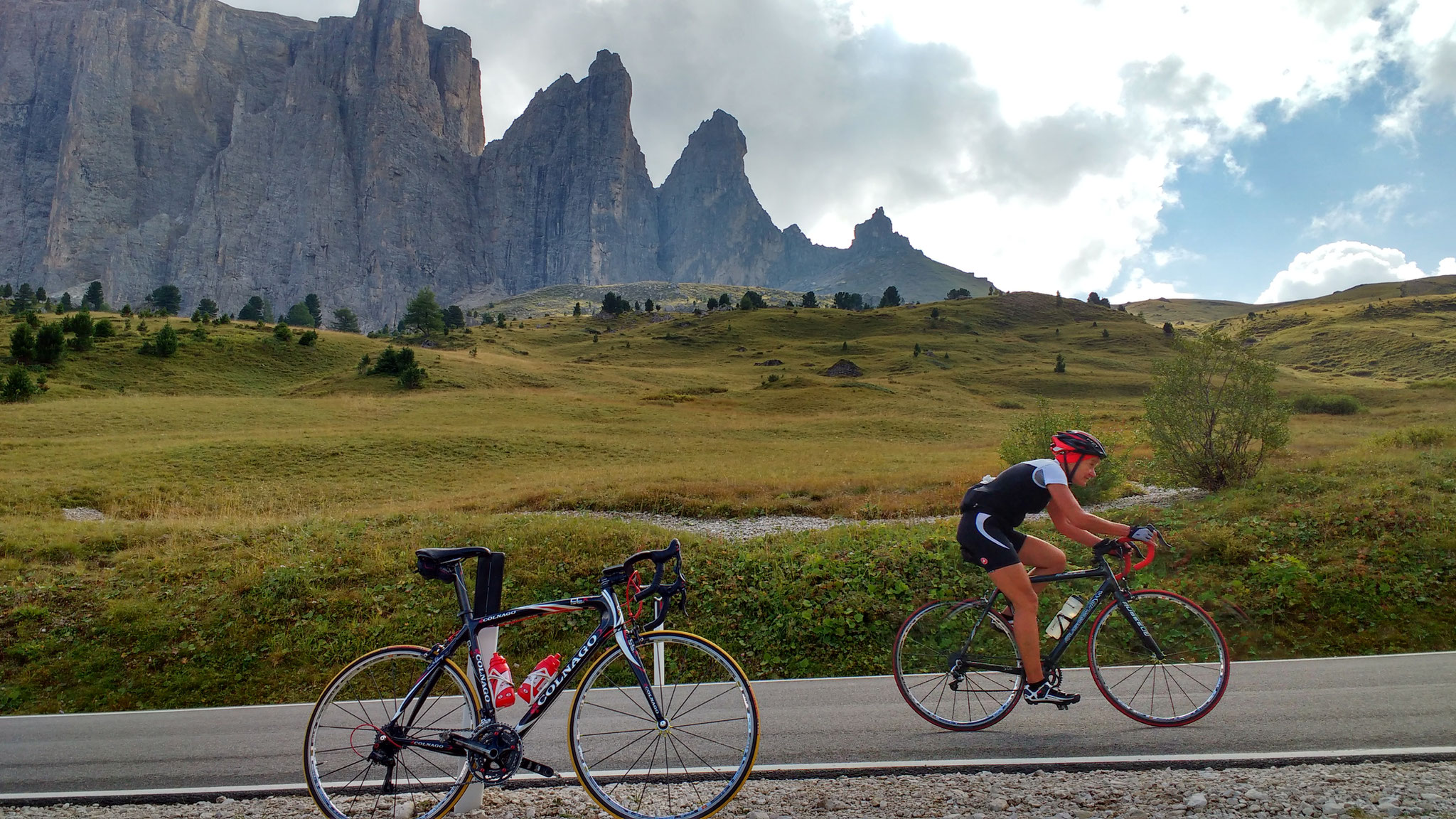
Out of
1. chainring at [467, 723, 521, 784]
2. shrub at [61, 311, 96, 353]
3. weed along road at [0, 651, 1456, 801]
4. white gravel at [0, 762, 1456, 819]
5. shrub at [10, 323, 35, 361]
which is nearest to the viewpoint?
white gravel at [0, 762, 1456, 819]

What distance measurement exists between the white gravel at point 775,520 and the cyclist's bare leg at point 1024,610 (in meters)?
13.5

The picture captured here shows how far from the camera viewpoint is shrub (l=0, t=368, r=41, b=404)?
1875 inches

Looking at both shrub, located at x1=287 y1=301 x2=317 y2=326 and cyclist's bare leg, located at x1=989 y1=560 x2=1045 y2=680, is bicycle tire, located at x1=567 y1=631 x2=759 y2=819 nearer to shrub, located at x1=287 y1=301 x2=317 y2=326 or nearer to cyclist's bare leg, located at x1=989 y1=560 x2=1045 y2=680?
cyclist's bare leg, located at x1=989 y1=560 x2=1045 y2=680

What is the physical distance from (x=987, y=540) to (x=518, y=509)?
21552 millimetres

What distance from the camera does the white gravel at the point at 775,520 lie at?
21.1m

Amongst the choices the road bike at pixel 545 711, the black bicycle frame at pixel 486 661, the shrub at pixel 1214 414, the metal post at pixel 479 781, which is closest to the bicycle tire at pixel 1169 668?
the road bike at pixel 545 711

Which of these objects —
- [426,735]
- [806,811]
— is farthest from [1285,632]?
[426,735]

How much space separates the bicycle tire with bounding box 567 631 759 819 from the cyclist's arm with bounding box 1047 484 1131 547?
332 cm

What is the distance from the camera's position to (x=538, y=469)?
3625 centimetres

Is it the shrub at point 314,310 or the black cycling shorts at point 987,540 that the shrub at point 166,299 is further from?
the black cycling shorts at point 987,540

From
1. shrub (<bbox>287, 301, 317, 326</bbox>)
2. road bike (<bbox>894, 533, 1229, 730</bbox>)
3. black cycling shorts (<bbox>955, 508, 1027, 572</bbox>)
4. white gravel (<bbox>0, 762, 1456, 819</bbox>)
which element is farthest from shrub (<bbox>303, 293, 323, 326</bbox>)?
black cycling shorts (<bbox>955, 508, 1027, 572</bbox>)

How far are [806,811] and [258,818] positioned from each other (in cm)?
410

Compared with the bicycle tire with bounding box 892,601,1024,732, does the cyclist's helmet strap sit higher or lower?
higher

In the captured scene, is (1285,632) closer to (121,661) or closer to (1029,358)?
(121,661)
